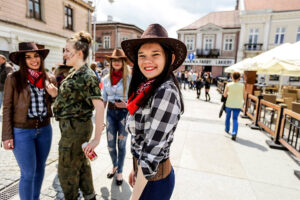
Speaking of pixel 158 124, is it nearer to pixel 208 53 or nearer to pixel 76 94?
pixel 76 94

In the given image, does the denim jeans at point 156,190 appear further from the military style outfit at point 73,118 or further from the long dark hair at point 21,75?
the long dark hair at point 21,75

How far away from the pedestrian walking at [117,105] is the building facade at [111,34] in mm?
28839

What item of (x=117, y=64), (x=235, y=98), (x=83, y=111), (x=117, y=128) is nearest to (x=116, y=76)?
(x=117, y=64)

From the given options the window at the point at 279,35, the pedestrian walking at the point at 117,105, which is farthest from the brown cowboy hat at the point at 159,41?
the window at the point at 279,35

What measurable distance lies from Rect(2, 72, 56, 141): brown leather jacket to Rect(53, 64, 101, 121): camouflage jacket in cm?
42

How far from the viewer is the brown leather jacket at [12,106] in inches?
75.0

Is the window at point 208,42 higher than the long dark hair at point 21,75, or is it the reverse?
the window at point 208,42

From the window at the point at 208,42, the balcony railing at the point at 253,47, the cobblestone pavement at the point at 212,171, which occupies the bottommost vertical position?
the cobblestone pavement at the point at 212,171

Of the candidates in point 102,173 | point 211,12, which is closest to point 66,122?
point 102,173

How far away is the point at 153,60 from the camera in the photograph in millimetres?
1191

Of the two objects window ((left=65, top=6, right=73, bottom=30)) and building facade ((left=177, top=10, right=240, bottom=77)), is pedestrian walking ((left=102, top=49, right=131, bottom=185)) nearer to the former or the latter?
window ((left=65, top=6, right=73, bottom=30))

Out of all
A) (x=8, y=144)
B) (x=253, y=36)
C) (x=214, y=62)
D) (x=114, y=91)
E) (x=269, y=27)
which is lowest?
(x=8, y=144)

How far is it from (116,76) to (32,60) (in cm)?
116

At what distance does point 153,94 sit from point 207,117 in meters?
6.67
